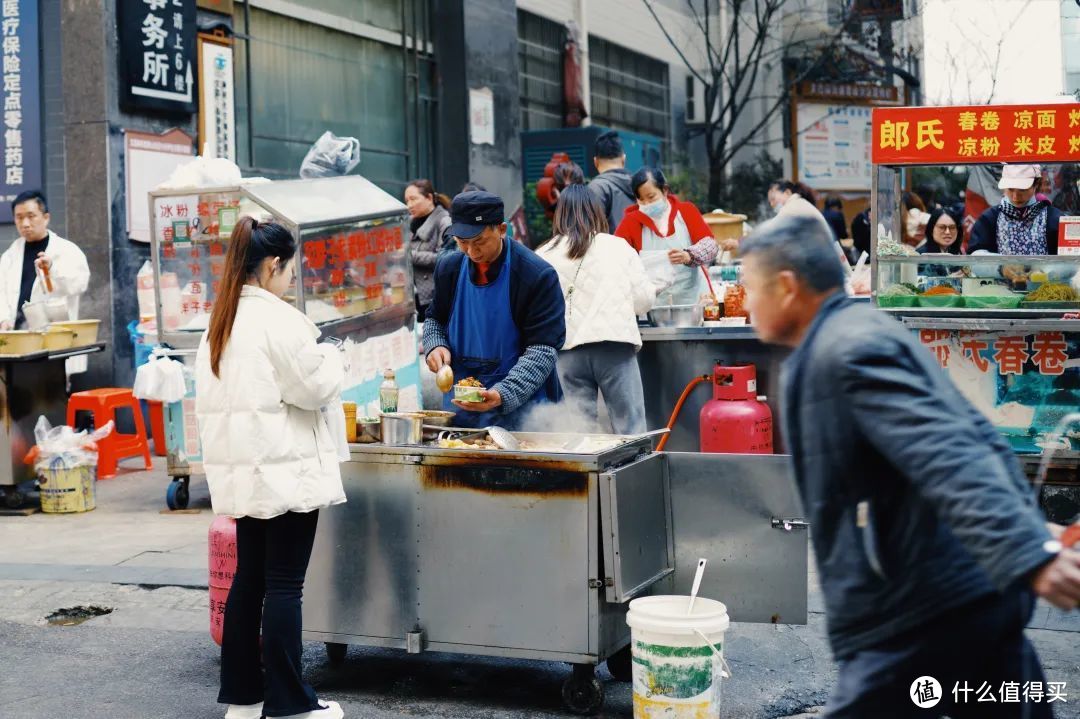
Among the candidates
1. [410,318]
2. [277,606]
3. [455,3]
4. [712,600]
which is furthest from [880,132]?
[455,3]

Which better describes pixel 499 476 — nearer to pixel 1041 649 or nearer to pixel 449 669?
pixel 449 669

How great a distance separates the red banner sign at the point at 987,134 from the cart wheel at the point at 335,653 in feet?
14.0

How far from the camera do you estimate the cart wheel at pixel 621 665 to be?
18.0 feet

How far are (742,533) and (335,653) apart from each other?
1930 millimetres

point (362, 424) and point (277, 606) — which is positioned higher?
point (362, 424)

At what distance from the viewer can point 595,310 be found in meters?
7.61

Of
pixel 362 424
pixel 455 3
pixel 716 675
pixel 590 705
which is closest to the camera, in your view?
pixel 716 675

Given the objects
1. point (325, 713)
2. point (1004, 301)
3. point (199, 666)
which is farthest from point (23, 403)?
point (1004, 301)

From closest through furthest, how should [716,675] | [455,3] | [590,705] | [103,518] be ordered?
[716,675], [590,705], [103,518], [455,3]

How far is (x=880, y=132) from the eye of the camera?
305 inches

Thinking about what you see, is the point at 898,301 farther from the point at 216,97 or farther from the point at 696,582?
the point at 216,97

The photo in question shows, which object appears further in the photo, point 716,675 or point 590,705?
point 590,705

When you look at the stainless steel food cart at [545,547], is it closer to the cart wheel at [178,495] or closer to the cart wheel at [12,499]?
the cart wheel at [178,495]

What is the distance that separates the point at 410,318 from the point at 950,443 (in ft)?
18.0
